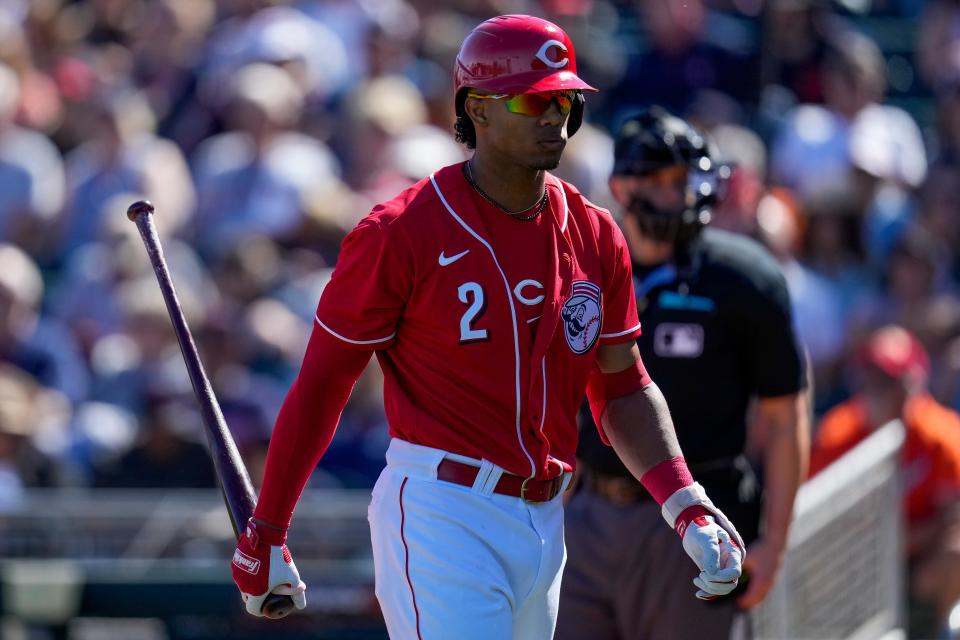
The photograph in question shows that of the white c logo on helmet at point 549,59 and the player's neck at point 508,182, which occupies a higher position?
the white c logo on helmet at point 549,59

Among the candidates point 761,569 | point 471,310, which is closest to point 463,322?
point 471,310

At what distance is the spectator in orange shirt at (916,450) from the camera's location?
25.1ft

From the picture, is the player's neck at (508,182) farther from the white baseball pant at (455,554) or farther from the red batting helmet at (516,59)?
the white baseball pant at (455,554)

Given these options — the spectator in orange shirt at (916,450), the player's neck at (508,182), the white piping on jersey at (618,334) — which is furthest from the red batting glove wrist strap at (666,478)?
the spectator in orange shirt at (916,450)

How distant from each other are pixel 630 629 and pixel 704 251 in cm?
117

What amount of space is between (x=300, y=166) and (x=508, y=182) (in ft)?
20.4

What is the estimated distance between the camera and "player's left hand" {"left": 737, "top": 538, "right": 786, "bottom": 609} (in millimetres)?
4977

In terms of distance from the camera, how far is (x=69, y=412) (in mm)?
8914

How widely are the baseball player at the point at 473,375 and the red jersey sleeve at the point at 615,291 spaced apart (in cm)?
11

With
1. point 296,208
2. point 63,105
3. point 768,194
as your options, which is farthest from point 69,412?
point 768,194

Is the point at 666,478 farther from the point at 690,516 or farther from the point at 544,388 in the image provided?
the point at 544,388

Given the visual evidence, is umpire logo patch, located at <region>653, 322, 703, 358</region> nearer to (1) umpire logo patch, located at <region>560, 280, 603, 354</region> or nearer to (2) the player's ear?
(1) umpire logo patch, located at <region>560, 280, 603, 354</region>

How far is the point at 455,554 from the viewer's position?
3.65 meters

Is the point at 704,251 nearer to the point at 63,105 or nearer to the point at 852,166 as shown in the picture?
the point at 852,166
